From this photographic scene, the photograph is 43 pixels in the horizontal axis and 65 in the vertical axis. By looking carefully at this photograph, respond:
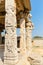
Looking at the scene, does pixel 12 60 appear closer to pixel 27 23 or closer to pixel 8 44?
pixel 8 44

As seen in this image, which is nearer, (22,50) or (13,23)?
(13,23)

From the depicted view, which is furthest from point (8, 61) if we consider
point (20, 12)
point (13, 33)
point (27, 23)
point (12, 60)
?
point (27, 23)

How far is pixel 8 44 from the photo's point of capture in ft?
25.4

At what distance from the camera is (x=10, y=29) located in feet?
25.6

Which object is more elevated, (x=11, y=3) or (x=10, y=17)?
(x=11, y=3)

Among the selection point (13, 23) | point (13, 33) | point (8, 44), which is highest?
point (13, 23)

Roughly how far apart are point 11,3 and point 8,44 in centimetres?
210

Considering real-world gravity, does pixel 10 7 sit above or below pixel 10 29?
above

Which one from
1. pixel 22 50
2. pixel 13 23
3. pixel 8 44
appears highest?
pixel 13 23

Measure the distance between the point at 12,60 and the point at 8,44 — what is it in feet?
2.72

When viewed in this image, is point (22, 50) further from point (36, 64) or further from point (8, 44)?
point (8, 44)

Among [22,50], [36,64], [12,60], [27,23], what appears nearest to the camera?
[12,60]

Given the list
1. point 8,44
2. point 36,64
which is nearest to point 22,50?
point 36,64

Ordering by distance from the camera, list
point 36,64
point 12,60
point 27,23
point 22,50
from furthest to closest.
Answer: point 27,23 → point 22,50 → point 36,64 → point 12,60
